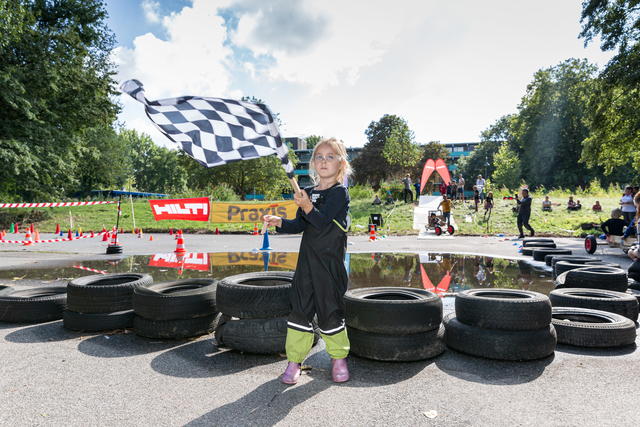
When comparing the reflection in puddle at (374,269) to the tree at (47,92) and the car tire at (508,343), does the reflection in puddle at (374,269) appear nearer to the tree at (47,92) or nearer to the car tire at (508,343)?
the car tire at (508,343)

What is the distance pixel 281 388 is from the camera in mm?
2967

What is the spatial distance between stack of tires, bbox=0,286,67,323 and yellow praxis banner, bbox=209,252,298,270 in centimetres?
479

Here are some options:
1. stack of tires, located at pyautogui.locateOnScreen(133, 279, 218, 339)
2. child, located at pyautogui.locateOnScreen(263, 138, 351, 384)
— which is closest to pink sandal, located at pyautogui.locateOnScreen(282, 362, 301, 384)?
child, located at pyautogui.locateOnScreen(263, 138, 351, 384)

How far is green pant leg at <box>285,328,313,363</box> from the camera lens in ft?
10.2

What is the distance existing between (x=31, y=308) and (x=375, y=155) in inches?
2141

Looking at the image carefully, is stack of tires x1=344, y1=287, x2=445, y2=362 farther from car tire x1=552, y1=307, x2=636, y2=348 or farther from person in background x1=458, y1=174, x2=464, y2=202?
person in background x1=458, y1=174, x2=464, y2=202

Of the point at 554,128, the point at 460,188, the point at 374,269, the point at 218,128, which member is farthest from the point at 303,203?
the point at 554,128

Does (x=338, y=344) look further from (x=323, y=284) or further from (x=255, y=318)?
(x=255, y=318)

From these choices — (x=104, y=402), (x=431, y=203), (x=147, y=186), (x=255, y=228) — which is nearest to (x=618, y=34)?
(x=431, y=203)

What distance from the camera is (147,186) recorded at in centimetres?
8669

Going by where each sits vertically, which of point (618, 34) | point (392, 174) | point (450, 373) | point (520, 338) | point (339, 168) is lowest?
point (450, 373)

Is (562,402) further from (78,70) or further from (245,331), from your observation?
(78,70)

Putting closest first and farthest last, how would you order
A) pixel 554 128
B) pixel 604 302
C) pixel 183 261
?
1. pixel 604 302
2. pixel 183 261
3. pixel 554 128

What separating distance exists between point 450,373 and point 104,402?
2792mm
